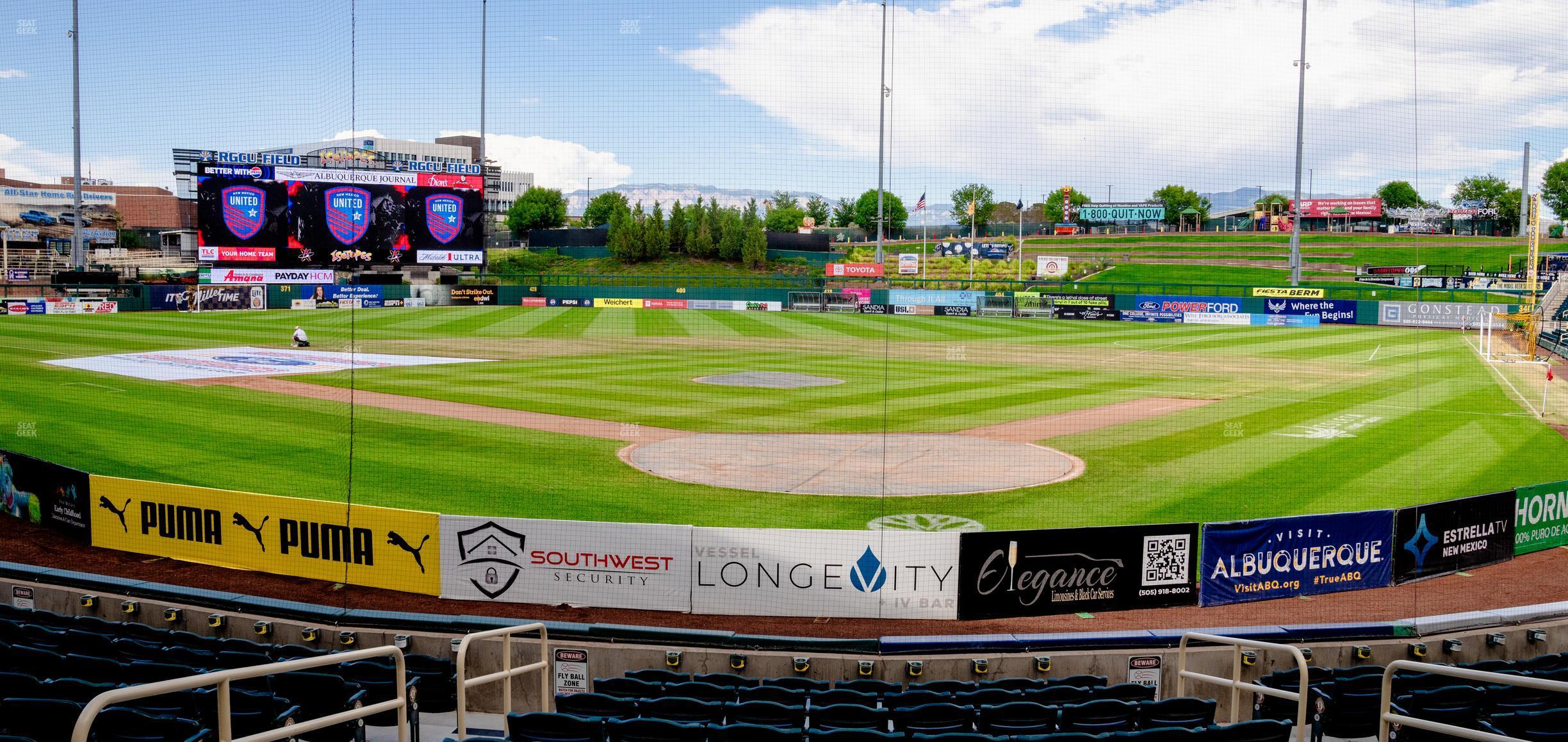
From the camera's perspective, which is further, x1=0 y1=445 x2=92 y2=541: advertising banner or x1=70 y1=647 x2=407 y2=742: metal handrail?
x1=0 y1=445 x2=92 y2=541: advertising banner

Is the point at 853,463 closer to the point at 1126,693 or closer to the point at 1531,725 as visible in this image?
the point at 1126,693

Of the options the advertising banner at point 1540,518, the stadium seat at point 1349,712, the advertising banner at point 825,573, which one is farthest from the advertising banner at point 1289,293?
the stadium seat at point 1349,712

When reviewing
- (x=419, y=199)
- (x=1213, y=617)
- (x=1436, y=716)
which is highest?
(x=419, y=199)

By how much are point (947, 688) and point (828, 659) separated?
1188mm

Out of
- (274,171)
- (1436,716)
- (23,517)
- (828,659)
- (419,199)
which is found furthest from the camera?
(419,199)

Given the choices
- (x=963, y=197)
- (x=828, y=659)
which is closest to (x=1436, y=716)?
(x=828, y=659)

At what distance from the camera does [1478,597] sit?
1312 centimetres

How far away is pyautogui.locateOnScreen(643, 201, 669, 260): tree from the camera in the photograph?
48.6m

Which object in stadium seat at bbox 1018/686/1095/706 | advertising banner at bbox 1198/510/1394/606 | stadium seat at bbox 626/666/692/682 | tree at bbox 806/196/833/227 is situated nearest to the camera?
stadium seat at bbox 1018/686/1095/706

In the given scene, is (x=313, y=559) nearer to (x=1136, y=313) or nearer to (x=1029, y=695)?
(x=1029, y=695)

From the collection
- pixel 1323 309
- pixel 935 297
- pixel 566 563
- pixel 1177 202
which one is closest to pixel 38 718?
pixel 566 563

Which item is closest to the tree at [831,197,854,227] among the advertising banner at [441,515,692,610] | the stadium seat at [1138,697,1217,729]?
the advertising banner at [441,515,692,610]

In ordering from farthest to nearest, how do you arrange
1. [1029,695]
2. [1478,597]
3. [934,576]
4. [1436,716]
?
[1478,597]
[934,576]
[1029,695]
[1436,716]

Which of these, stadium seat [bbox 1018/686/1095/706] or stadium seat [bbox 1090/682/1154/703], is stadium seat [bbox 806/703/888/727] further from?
stadium seat [bbox 1090/682/1154/703]
